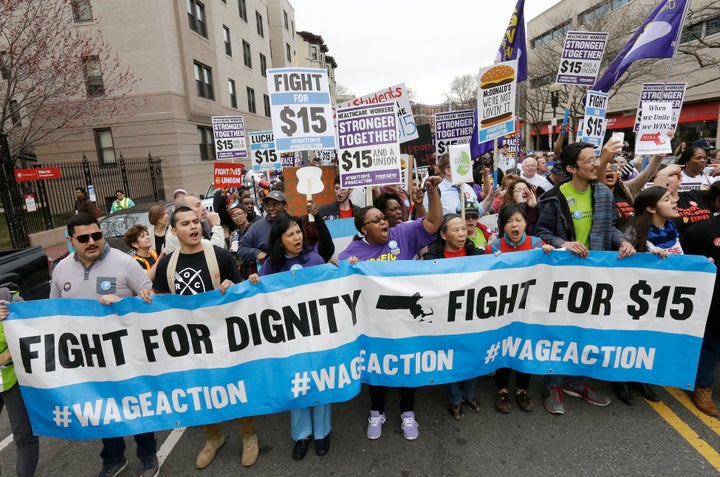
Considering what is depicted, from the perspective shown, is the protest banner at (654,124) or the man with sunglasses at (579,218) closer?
the man with sunglasses at (579,218)

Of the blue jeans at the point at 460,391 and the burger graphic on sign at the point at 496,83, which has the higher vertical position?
the burger graphic on sign at the point at 496,83

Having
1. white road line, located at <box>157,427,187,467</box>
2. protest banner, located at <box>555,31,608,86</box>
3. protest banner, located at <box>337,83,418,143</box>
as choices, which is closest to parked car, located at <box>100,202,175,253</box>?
protest banner, located at <box>337,83,418,143</box>

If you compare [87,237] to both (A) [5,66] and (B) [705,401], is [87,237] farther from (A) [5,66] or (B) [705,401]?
(A) [5,66]

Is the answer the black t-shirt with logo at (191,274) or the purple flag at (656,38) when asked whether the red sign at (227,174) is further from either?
the purple flag at (656,38)

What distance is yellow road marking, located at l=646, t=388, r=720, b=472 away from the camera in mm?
3033

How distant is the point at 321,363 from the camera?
329cm

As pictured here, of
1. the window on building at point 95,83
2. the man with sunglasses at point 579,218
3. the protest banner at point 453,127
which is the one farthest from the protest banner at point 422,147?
the window on building at point 95,83

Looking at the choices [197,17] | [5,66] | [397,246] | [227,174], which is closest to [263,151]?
[227,174]

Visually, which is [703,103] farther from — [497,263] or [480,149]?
[497,263]

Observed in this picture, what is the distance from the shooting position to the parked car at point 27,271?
5.21 metres

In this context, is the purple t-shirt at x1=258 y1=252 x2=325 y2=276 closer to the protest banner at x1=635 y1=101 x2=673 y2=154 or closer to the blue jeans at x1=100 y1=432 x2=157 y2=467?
the blue jeans at x1=100 y1=432 x2=157 y2=467

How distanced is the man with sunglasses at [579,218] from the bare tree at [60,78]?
1516cm

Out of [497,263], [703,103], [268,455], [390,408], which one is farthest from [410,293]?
[703,103]

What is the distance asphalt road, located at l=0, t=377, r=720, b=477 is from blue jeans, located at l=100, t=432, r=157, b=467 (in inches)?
6.5
